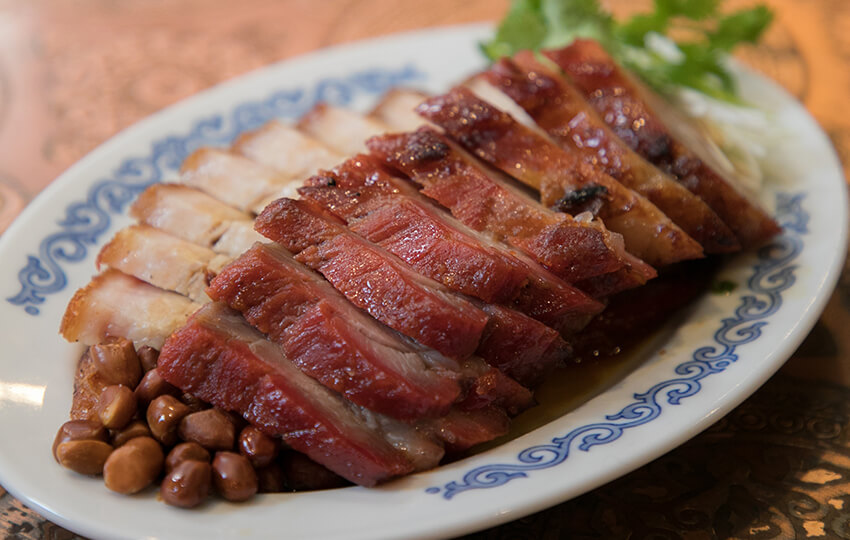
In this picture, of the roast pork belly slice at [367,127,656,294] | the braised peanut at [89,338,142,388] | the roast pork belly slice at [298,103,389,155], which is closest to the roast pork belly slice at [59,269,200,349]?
the braised peanut at [89,338,142,388]

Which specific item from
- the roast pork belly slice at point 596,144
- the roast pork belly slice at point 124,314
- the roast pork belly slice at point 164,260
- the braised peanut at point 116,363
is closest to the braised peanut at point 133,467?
the braised peanut at point 116,363

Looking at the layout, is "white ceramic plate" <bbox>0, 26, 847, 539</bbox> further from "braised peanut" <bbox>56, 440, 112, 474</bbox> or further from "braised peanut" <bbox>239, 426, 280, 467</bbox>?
"braised peanut" <bbox>239, 426, 280, 467</bbox>

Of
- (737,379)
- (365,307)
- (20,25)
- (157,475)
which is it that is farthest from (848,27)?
(20,25)

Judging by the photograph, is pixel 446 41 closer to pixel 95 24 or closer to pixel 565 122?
pixel 565 122

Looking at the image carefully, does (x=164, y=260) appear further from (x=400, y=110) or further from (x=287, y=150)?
(x=400, y=110)

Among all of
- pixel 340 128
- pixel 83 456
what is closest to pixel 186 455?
pixel 83 456
